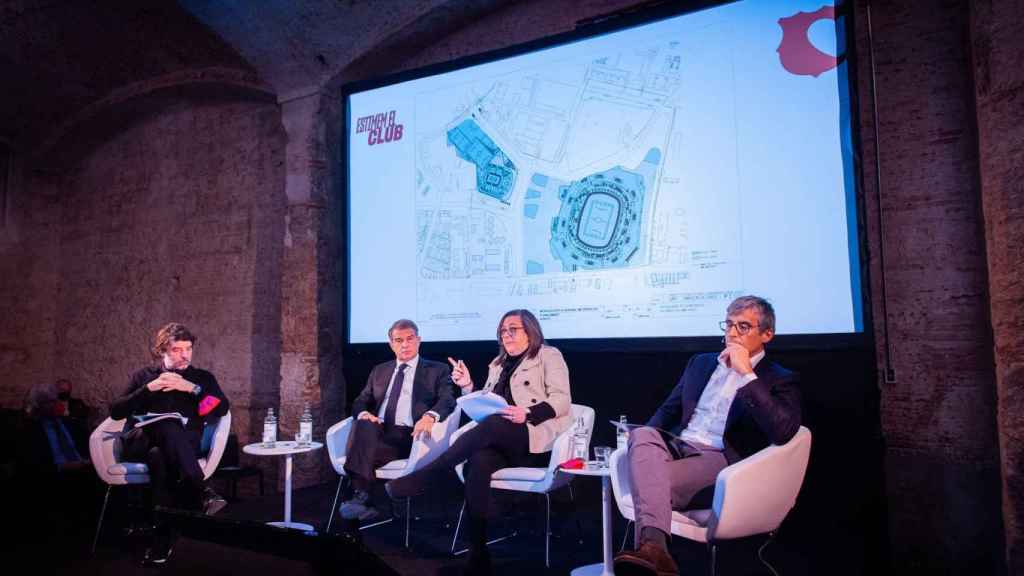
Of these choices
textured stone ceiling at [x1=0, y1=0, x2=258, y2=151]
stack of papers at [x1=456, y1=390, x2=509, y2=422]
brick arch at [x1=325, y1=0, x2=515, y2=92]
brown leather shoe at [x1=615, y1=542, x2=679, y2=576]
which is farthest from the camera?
textured stone ceiling at [x1=0, y1=0, x2=258, y2=151]

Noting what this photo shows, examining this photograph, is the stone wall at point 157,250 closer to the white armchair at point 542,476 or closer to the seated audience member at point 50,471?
the seated audience member at point 50,471

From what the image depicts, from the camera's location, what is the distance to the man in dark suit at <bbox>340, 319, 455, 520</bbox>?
3.84 m

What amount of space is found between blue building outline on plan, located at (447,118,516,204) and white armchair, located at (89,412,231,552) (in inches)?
89.4

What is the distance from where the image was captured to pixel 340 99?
18.9 ft

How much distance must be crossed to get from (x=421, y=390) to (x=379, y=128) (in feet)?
7.11

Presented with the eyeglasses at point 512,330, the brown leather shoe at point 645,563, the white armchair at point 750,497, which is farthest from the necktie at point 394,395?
the brown leather shoe at point 645,563

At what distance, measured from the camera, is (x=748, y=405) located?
281 cm

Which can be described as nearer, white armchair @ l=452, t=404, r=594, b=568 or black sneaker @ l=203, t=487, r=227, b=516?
white armchair @ l=452, t=404, r=594, b=568

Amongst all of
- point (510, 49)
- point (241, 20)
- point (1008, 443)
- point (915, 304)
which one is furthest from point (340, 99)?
point (1008, 443)

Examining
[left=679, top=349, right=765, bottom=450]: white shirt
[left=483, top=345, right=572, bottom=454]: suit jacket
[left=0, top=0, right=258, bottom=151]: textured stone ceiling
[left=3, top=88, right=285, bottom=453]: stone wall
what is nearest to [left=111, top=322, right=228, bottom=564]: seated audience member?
[left=483, top=345, right=572, bottom=454]: suit jacket

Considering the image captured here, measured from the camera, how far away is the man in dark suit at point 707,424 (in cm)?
266

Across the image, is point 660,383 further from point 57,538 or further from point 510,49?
point 57,538

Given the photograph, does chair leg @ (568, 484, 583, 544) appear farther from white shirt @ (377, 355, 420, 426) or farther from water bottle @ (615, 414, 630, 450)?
white shirt @ (377, 355, 420, 426)

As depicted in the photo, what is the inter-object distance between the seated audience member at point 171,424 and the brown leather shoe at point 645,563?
7.96 feet
